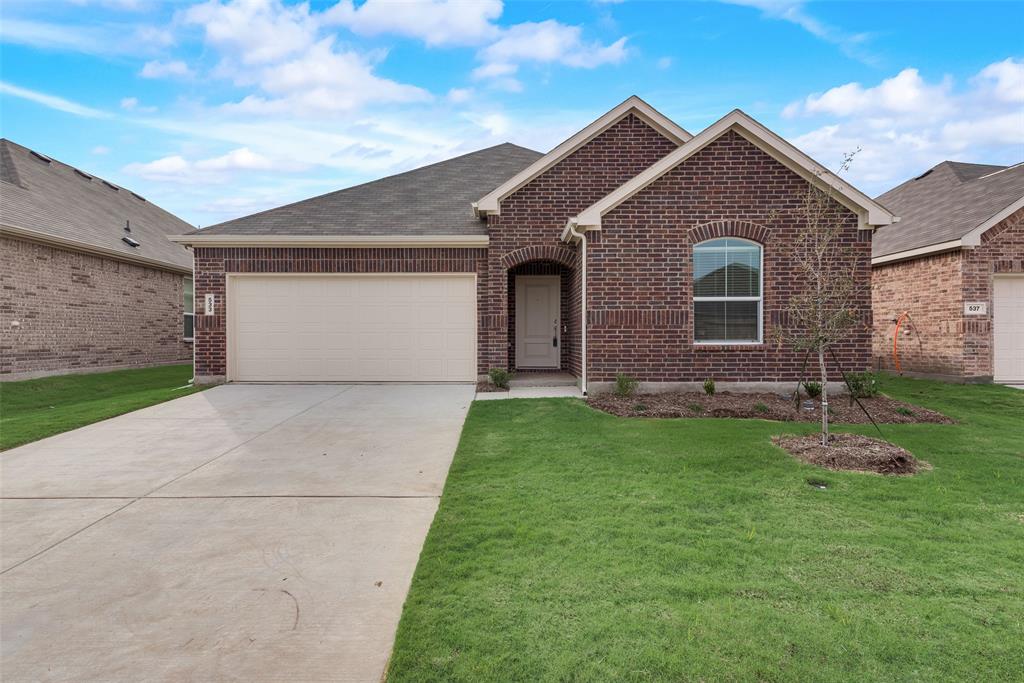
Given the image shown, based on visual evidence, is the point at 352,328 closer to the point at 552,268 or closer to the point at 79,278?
the point at 552,268

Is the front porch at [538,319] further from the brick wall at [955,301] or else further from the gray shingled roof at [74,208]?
the gray shingled roof at [74,208]

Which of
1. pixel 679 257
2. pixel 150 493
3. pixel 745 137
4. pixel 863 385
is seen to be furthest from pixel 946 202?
→ pixel 150 493

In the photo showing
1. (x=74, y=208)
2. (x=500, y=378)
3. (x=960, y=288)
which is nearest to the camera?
(x=500, y=378)

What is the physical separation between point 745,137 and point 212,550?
34.0ft

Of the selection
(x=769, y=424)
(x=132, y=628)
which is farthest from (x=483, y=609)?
(x=769, y=424)

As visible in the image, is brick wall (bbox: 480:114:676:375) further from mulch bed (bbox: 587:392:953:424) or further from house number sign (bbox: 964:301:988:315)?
house number sign (bbox: 964:301:988:315)

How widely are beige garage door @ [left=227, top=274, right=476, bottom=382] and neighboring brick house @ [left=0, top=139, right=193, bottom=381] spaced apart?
521 centimetres

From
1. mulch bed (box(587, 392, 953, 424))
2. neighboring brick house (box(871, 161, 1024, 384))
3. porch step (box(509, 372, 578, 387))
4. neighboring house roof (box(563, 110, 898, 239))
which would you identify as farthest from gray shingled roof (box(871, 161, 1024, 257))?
porch step (box(509, 372, 578, 387))

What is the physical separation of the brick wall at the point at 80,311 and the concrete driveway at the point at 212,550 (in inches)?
304

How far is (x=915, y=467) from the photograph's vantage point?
17.8 feet

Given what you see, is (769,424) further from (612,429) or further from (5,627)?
(5,627)

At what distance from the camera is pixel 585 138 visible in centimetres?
1167

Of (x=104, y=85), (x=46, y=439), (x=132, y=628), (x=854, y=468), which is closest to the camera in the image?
(x=132, y=628)

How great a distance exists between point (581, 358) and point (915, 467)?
19.1ft
